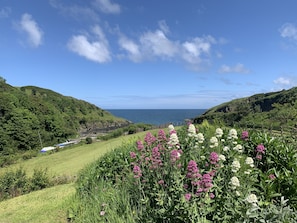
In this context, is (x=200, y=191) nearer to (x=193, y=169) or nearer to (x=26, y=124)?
(x=193, y=169)

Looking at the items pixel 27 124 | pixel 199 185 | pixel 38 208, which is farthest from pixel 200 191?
pixel 27 124

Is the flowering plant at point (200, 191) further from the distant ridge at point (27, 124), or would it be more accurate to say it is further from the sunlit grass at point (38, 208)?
the distant ridge at point (27, 124)

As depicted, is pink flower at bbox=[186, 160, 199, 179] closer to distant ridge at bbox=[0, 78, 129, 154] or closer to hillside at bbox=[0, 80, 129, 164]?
hillside at bbox=[0, 80, 129, 164]

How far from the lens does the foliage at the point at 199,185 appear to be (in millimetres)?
2619

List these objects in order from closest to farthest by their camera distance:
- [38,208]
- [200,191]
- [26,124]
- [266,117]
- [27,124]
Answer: [200,191] < [38,208] < [266,117] < [26,124] < [27,124]

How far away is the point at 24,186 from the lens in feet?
26.6

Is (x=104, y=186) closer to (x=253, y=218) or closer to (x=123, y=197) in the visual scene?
(x=123, y=197)

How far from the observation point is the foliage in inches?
103

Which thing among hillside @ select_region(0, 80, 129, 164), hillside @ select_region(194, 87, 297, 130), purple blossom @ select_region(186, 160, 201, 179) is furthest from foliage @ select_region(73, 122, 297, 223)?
hillside @ select_region(0, 80, 129, 164)

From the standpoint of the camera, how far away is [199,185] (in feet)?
8.93

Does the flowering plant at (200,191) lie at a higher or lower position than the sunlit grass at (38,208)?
higher

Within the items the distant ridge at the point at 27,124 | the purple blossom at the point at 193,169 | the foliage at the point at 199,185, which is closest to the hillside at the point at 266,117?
the foliage at the point at 199,185

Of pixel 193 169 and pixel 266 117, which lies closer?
pixel 193 169

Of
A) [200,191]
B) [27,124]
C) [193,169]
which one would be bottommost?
[27,124]
